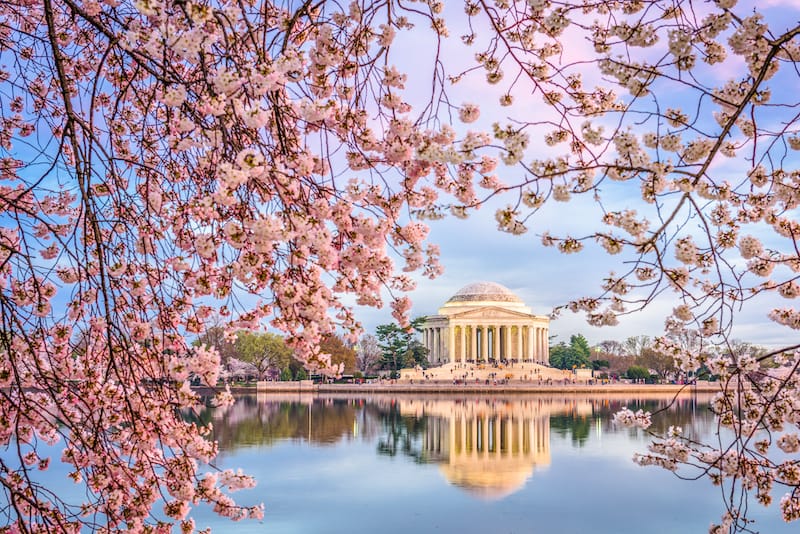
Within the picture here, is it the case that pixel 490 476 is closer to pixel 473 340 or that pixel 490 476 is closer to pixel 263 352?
pixel 263 352

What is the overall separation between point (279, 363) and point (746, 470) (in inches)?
2442

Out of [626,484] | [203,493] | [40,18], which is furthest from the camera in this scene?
[626,484]

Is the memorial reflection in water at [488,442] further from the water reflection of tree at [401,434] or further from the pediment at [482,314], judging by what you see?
the pediment at [482,314]

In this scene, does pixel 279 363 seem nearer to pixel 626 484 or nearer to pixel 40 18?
pixel 626 484

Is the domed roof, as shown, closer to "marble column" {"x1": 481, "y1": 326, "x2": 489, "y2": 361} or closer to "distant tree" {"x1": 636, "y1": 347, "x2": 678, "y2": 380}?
"marble column" {"x1": 481, "y1": 326, "x2": 489, "y2": 361}

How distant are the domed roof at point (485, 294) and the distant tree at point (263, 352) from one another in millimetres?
31342

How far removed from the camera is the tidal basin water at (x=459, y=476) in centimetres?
1797

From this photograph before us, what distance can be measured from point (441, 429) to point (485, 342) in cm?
5748

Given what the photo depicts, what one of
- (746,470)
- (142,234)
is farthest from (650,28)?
(142,234)

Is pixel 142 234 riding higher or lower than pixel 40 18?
lower

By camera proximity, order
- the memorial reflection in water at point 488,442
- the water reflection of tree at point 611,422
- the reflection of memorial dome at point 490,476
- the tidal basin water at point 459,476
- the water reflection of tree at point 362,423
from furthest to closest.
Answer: the water reflection of tree at point 611,422
the water reflection of tree at point 362,423
the memorial reflection in water at point 488,442
the reflection of memorial dome at point 490,476
the tidal basin water at point 459,476

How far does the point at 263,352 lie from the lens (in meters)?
65.1

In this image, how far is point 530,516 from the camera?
18.6m

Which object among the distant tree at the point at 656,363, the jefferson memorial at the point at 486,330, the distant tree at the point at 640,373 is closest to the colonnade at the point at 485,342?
the jefferson memorial at the point at 486,330
